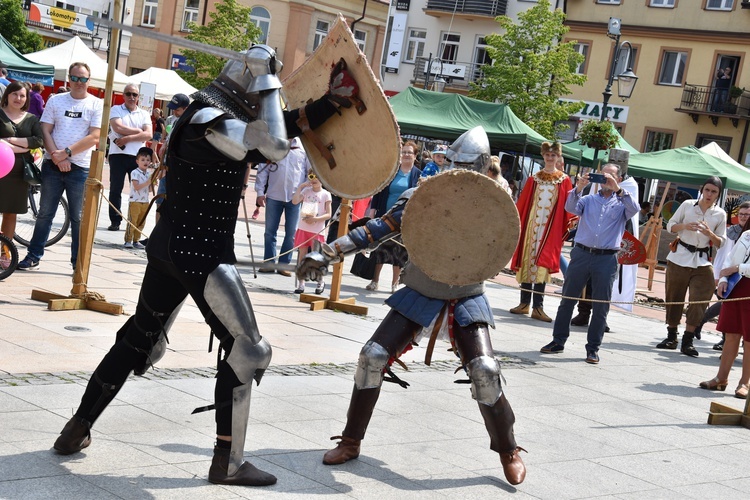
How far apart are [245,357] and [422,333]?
3.93 feet

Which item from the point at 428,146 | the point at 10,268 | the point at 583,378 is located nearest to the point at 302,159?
the point at 10,268

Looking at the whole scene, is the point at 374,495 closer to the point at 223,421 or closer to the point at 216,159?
the point at 223,421

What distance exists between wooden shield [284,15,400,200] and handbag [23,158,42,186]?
4980 mm

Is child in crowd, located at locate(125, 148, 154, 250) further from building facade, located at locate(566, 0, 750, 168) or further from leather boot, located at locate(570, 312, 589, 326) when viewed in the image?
building facade, located at locate(566, 0, 750, 168)

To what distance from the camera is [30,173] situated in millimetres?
9188

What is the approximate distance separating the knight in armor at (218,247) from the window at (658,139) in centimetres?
3760

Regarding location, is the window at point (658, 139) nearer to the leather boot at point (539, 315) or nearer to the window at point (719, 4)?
the window at point (719, 4)

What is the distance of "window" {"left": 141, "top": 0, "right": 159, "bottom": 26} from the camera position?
1954 inches

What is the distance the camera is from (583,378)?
8336mm

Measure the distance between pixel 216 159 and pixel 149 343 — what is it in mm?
936

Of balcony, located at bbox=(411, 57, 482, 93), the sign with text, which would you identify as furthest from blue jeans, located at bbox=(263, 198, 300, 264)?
balcony, located at bbox=(411, 57, 482, 93)

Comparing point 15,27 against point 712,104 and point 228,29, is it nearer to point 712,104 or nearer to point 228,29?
point 228,29

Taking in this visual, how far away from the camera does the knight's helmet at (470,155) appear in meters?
5.29

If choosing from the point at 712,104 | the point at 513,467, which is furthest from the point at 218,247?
the point at 712,104
